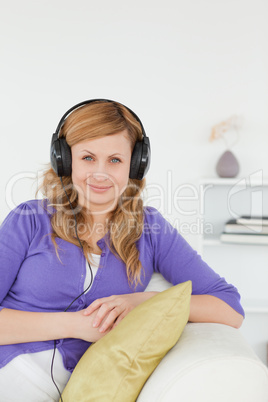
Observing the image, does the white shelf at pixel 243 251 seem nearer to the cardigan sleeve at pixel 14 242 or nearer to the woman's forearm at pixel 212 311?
the woman's forearm at pixel 212 311

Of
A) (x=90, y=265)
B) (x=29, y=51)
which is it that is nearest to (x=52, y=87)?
(x=29, y=51)

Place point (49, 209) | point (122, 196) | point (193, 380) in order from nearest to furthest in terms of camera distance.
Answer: point (193, 380)
point (49, 209)
point (122, 196)

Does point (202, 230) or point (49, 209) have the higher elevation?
point (49, 209)

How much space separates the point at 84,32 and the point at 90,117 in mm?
1660

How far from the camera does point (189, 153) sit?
9.16 feet

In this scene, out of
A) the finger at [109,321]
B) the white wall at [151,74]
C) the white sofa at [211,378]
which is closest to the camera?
the white sofa at [211,378]

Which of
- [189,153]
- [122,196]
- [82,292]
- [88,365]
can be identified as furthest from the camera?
[189,153]

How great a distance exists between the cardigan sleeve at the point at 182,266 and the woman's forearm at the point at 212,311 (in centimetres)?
2

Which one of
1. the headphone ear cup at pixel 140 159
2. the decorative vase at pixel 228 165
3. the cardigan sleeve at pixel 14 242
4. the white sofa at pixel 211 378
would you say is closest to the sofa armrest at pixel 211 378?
the white sofa at pixel 211 378

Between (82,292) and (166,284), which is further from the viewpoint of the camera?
(166,284)

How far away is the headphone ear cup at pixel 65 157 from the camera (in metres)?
1.37

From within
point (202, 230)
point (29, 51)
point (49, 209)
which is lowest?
point (202, 230)

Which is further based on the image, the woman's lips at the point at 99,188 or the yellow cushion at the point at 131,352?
the woman's lips at the point at 99,188

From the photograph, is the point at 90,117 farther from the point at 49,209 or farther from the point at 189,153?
the point at 189,153
